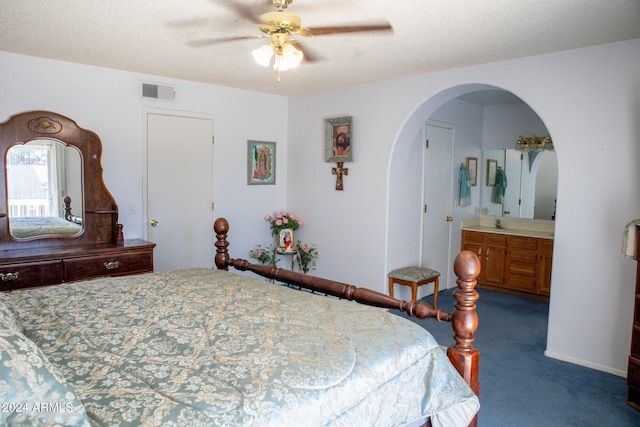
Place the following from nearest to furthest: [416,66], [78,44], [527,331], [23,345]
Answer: [23,345], [78,44], [416,66], [527,331]

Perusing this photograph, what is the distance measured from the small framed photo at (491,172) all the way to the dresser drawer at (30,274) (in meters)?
5.08

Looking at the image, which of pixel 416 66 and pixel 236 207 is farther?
pixel 236 207

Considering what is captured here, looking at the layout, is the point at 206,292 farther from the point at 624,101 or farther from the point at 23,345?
the point at 624,101

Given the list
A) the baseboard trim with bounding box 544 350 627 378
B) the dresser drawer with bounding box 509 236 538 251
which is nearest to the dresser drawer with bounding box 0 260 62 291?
the baseboard trim with bounding box 544 350 627 378

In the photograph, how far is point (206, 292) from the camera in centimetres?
228

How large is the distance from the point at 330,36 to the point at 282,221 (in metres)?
2.57

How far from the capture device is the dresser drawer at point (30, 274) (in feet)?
10.5

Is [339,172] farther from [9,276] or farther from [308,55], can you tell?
[9,276]

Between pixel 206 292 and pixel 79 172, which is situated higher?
pixel 79 172

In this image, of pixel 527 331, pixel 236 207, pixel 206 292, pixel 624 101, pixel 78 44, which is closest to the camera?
pixel 206 292

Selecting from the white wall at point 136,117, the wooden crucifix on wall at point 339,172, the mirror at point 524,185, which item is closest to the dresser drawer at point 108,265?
the white wall at point 136,117

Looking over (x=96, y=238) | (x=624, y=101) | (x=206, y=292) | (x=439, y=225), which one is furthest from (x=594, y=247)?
(x=96, y=238)

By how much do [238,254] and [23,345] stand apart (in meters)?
3.96

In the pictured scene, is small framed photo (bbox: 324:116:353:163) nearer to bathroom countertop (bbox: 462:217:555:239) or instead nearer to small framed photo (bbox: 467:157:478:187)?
small framed photo (bbox: 467:157:478:187)
